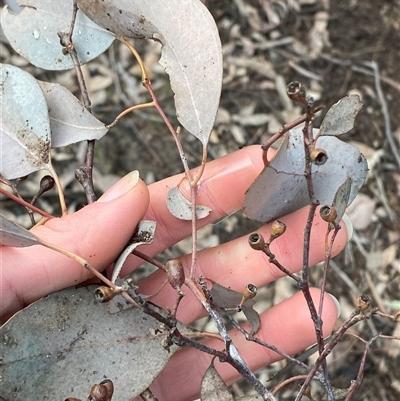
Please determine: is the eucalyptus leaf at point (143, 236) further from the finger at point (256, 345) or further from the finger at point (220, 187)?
the finger at point (256, 345)

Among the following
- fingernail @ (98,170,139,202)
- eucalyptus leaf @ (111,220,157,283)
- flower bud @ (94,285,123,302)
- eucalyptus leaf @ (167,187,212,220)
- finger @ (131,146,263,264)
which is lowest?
finger @ (131,146,263,264)

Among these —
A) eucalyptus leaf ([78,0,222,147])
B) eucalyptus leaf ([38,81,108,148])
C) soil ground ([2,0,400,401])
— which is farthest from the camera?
soil ground ([2,0,400,401])

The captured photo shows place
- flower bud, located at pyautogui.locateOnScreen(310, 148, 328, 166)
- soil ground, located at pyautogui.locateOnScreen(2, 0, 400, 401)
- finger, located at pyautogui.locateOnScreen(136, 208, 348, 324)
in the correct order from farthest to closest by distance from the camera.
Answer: soil ground, located at pyautogui.locateOnScreen(2, 0, 400, 401)
finger, located at pyautogui.locateOnScreen(136, 208, 348, 324)
flower bud, located at pyautogui.locateOnScreen(310, 148, 328, 166)

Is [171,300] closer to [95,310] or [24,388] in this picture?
[95,310]

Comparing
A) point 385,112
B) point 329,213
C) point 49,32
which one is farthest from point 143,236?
point 385,112

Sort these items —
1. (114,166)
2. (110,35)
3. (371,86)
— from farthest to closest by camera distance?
(371,86) < (114,166) < (110,35)

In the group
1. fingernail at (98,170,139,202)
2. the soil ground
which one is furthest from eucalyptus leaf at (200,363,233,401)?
the soil ground

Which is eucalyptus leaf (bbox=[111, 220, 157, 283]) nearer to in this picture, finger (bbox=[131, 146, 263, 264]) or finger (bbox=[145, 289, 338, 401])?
finger (bbox=[131, 146, 263, 264])

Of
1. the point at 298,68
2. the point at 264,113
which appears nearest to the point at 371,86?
the point at 298,68
